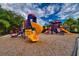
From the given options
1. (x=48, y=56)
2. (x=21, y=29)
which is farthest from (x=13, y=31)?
(x=48, y=56)

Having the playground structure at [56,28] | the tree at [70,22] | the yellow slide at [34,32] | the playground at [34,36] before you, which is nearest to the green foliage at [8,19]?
the playground at [34,36]

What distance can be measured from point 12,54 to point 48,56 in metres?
0.36

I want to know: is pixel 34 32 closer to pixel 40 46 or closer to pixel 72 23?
pixel 40 46

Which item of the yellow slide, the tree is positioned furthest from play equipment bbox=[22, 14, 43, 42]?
the tree

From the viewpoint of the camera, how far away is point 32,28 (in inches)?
77.2

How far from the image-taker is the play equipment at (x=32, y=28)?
6.38 feet

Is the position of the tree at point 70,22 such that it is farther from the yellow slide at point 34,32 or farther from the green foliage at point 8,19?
the green foliage at point 8,19

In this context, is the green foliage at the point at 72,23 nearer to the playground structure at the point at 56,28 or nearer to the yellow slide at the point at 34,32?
the playground structure at the point at 56,28

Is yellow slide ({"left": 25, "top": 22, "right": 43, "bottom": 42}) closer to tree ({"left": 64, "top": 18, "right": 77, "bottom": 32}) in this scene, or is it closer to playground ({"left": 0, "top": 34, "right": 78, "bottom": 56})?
playground ({"left": 0, "top": 34, "right": 78, "bottom": 56})

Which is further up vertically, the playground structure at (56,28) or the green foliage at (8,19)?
the green foliage at (8,19)

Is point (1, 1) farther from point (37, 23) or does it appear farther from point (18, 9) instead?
point (37, 23)

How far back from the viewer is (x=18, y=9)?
76.9 inches

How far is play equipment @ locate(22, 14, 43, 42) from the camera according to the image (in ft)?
6.38

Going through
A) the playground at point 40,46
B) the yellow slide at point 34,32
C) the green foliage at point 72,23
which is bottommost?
the playground at point 40,46
